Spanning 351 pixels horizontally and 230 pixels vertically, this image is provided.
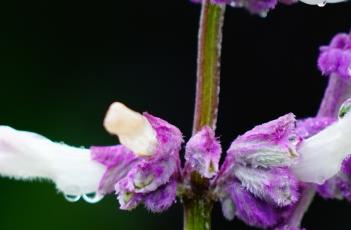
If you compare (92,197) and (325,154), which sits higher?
(325,154)

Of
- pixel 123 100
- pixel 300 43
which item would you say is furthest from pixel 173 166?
pixel 300 43

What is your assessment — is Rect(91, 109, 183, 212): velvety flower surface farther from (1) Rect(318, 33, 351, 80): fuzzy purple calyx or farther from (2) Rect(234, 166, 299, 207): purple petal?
(1) Rect(318, 33, 351, 80): fuzzy purple calyx

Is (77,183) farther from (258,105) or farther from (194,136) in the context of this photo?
(258,105)

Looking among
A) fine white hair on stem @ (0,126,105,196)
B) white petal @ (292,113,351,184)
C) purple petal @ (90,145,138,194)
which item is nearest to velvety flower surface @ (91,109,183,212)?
purple petal @ (90,145,138,194)

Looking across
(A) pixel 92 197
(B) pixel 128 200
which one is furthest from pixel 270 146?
(A) pixel 92 197

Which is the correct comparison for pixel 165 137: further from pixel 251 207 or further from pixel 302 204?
pixel 302 204

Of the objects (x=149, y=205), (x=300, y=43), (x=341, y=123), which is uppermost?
(x=300, y=43)
